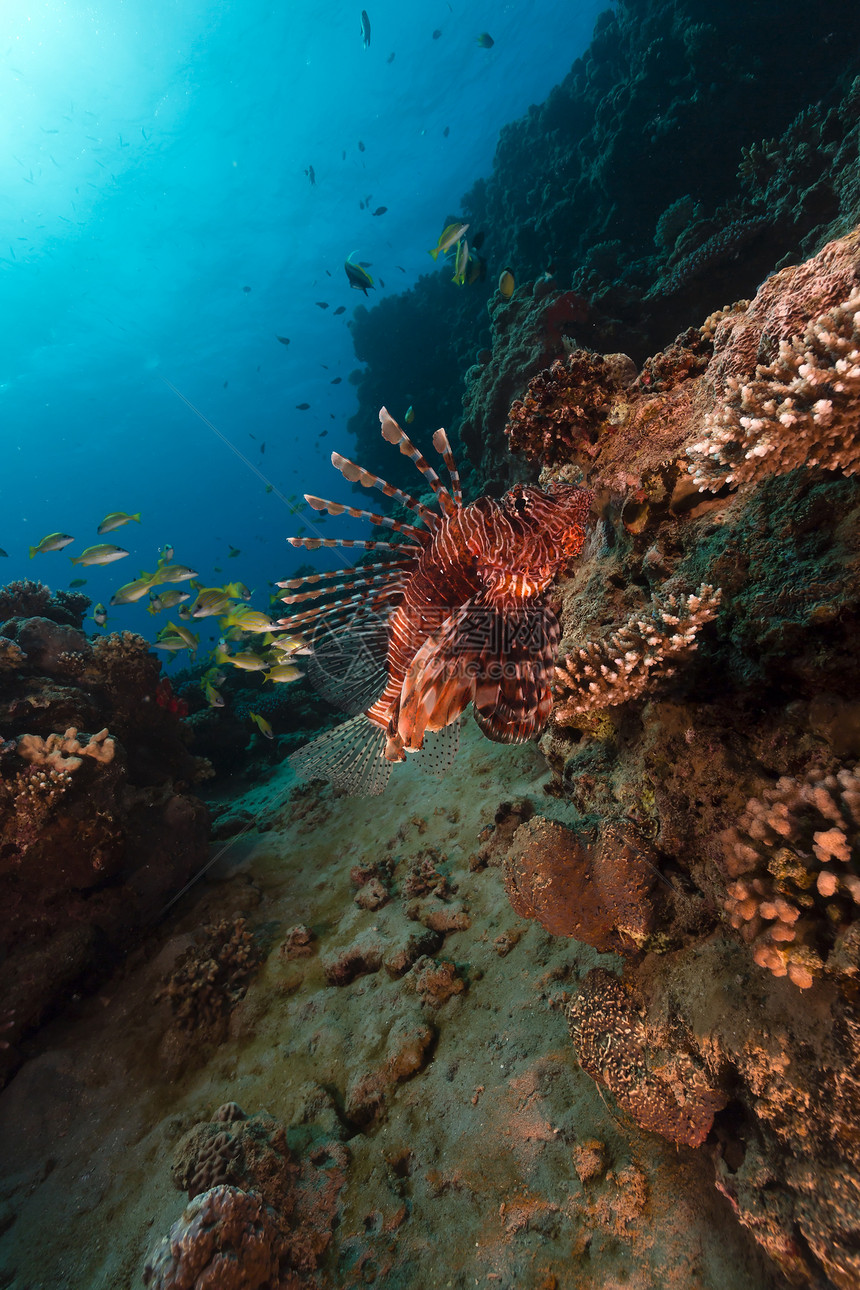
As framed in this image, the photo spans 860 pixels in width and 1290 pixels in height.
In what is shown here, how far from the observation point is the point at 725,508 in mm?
2395

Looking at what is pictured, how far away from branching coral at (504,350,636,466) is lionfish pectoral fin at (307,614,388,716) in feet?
6.22

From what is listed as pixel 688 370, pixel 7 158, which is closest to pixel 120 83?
pixel 7 158

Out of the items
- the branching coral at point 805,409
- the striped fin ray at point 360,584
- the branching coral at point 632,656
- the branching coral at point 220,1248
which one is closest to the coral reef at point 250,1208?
the branching coral at point 220,1248

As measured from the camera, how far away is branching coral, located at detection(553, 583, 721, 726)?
2.09m

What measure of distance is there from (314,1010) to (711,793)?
3.57 metres

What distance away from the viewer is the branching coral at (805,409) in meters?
1.69

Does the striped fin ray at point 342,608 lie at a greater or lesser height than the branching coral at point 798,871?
greater

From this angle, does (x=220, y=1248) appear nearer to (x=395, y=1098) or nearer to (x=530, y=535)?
(x=395, y=1098)

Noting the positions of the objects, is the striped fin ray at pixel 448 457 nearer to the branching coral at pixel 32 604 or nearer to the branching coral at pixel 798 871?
the branching coral at pixel 798 871

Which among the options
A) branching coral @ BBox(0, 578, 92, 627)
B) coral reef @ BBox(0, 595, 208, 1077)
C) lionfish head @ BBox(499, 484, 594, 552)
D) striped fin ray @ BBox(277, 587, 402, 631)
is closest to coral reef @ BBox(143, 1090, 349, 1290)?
coral reef @ BBox(0, 595, 208, 1077)

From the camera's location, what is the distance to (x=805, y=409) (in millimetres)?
1775

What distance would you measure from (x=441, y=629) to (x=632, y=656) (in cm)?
92

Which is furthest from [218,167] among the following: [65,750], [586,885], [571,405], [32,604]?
[586,885]

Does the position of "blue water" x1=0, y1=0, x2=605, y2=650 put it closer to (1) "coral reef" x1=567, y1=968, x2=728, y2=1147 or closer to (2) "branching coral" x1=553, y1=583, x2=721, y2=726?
(2) "branching coral" x1=553, y1=583, x2=721, y2=726
